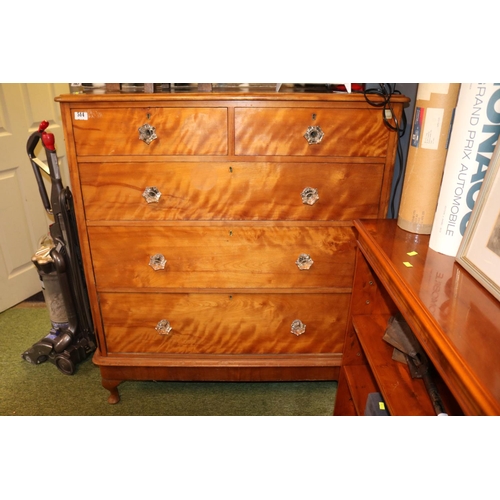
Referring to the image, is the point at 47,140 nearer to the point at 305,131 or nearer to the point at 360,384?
the point at 305,131

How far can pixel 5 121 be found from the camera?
2.10m

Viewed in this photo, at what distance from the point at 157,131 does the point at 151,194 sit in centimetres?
21

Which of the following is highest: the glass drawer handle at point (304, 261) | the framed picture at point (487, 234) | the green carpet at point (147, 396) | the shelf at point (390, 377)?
the framed picture at point (487, 234)

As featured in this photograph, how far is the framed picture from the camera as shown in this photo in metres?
0.77

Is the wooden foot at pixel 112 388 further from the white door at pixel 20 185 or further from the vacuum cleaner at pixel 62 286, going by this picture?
the white door at pixel 20 185

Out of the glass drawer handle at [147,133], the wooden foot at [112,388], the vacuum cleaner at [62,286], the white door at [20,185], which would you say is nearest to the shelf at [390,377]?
the glass drawer handle at [147,133]

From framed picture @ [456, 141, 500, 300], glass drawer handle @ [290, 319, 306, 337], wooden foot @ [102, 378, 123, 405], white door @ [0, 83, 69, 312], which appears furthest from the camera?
white door @ [0, 83, 69, 312]

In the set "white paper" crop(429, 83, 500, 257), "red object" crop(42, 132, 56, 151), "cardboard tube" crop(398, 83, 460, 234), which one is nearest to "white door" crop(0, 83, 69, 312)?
"red object" crop(42, 132, 56, 151)

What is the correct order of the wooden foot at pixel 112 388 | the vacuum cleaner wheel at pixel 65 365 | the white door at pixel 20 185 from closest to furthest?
the wooden foot at pixel 112 388 → the vacuum cleaner wheel at pixel 65 365 → the white door at pixel 20 185

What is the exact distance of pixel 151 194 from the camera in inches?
51.5

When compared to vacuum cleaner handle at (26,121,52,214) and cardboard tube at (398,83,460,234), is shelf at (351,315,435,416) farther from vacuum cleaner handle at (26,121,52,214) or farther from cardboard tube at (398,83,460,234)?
vacuum cleaner handle at (26,121,52,214)

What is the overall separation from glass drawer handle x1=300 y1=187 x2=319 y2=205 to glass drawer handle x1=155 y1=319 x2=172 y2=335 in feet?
2.32

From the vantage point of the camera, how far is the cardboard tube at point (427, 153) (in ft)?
3.04

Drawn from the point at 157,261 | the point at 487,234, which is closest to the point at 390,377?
the point at 487,234
